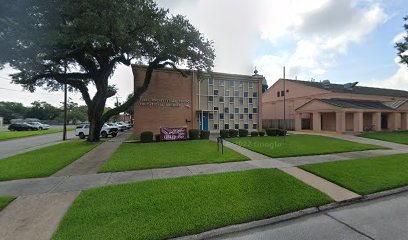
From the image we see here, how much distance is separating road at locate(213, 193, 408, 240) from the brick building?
15.8 meters

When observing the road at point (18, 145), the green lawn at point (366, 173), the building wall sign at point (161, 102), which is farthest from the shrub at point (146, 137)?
the green lawn at point (366, 173)

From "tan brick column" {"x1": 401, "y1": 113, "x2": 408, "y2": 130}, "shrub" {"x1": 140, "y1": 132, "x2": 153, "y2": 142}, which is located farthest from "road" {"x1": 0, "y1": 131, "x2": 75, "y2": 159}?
"tan brick column" {"x1": 401, "y1": 113, "x2": 408, "y2": 130}

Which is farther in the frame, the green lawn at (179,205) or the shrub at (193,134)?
the shrub at (193,134)

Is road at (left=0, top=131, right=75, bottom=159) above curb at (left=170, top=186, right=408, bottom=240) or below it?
below

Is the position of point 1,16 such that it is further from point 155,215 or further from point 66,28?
point 155,215

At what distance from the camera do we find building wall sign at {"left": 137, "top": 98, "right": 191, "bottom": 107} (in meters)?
20.5

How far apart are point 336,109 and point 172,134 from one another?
70.5ft

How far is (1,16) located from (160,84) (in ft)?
42.2

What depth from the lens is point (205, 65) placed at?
17125 millimetres

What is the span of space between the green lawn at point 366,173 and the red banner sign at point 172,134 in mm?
11376

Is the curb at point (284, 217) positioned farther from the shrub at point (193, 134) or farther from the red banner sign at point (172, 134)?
the shrub at point (193, 134)

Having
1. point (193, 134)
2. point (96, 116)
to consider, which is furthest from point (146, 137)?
point (96, 116)

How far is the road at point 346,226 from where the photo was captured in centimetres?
361

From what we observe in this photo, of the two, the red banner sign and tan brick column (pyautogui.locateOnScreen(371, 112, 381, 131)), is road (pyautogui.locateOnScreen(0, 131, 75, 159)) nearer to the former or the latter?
the red banner sign
